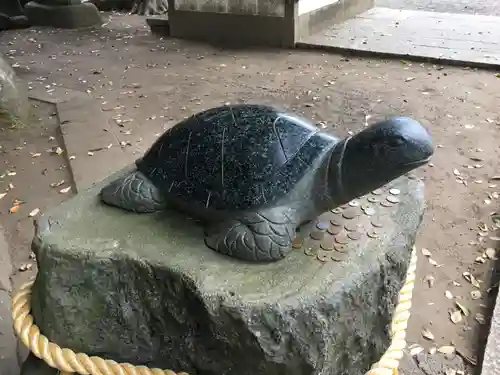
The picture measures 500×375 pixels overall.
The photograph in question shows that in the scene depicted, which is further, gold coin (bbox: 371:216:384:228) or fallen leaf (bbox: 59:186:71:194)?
fallen leaf (bbox: 59:186:71:194)

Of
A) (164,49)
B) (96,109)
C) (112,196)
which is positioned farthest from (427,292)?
(164,49)

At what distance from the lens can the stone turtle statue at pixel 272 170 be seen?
1.47 metres

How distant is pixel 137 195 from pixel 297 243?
516 millimetres

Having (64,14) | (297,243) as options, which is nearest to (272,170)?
(297,243)

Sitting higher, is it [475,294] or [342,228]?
[342,228]

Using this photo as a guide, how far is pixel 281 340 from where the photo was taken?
4.72 ft

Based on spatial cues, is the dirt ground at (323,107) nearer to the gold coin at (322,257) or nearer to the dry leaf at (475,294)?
the dry leaf at (475,294)

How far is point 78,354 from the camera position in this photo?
1.69 meters

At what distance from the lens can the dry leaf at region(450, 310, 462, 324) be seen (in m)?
2.50

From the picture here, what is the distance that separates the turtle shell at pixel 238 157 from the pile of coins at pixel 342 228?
198 millimetres

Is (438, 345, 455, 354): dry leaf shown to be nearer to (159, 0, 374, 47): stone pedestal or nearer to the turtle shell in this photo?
the turtle shell

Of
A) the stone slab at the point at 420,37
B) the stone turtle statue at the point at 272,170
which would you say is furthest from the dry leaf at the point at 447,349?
the stone slab at the point at 420,37

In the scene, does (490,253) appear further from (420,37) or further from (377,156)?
(420,37)

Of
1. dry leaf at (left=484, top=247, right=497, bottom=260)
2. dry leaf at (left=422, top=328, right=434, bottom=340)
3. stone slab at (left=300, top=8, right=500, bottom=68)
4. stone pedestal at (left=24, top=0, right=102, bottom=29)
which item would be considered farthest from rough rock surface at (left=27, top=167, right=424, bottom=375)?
stone pedestal at (left=24, top=0, right=102, bottom=29)
